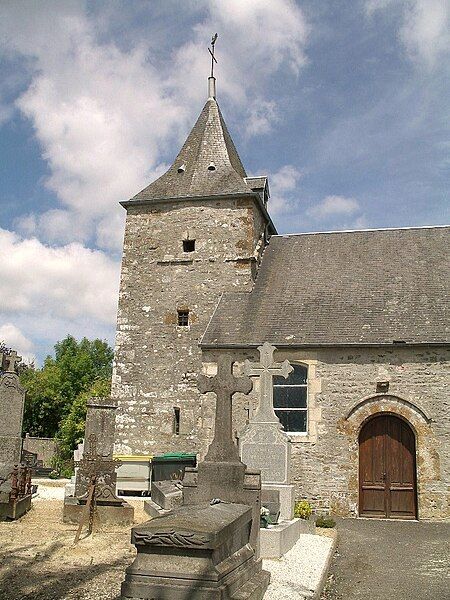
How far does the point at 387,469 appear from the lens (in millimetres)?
14391

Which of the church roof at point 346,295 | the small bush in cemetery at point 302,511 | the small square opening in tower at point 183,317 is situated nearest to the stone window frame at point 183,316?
the small square opening in tower at point 183,317

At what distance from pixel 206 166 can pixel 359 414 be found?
10.4m

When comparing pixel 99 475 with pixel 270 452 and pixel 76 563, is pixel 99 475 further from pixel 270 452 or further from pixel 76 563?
pixel 76 563

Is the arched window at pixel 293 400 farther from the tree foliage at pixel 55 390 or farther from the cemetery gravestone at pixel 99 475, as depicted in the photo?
the tree foliage at pixel 55 390

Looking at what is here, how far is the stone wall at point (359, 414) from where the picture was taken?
1403cm

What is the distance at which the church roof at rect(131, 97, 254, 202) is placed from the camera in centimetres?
1928

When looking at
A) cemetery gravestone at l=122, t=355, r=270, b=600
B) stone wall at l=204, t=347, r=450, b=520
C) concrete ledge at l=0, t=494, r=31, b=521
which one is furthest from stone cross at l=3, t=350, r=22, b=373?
cemetery gravestone at l=122, t=355, r=270, b=600

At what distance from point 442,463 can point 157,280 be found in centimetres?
1002

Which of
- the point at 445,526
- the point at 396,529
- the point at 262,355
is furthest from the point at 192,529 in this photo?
the point at 445,526

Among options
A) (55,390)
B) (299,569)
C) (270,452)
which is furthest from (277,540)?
(55,390)

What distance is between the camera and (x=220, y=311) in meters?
17.2

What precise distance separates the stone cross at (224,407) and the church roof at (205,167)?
1107cm

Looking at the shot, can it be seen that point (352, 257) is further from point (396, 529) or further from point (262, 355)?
point (396, 529)

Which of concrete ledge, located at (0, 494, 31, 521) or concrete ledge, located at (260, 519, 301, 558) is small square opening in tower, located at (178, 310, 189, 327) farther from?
concrete ledge, located at (260, 519, 301, 558)
